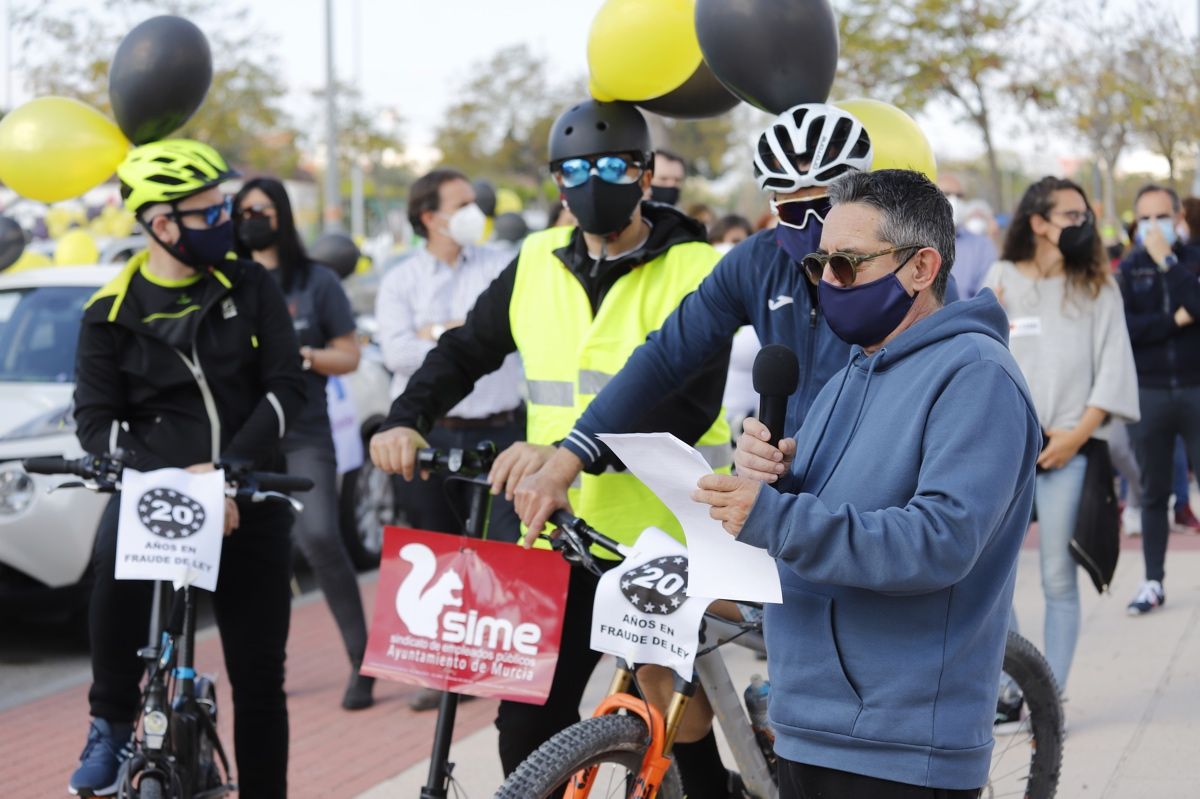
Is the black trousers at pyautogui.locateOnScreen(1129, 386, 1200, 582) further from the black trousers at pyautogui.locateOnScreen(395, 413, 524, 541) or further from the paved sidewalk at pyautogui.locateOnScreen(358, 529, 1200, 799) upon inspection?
the black trousers at pyautogui.locateOnScreen(395, 413, 524, 541)

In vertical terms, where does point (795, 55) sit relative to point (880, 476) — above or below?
above

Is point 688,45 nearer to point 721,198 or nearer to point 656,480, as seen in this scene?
point 656,480

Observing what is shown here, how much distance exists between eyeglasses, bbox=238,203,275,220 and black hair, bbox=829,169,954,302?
13.9ft

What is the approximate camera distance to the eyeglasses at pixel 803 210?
11.3 feet

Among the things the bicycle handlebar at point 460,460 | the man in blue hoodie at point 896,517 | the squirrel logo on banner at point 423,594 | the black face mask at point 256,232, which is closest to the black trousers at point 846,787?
the man in blue hoodie at point 896,517

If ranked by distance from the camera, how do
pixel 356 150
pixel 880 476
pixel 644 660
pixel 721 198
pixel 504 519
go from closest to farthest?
pixel 880 476 < pixel 644 660 < pixel 504 519 < pixel 356 150 < pixel 721 198

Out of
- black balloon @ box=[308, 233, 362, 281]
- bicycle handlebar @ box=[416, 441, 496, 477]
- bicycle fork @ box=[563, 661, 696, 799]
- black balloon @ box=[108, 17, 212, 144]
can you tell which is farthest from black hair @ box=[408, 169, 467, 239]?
bicycle fork @ box=[563, 661, 696, 799]

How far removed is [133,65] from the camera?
15.8ft

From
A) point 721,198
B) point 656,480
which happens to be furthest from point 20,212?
point 721,198

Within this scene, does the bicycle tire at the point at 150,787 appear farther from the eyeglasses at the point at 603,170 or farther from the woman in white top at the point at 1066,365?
the woman in white top at the point at 1066,365

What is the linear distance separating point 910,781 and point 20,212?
1866cm

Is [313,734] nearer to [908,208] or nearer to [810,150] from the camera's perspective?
[810,150]

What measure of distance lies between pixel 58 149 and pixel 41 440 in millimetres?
2425

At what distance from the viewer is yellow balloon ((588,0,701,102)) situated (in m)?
4.20
